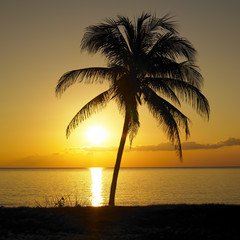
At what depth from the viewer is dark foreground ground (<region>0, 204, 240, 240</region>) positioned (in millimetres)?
11812

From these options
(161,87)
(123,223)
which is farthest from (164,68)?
(123,223)

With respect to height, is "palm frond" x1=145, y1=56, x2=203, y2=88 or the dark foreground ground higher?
"palm frond" x1=145, y1=56, x2=203, y2=88

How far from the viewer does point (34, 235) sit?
11953 millimetres

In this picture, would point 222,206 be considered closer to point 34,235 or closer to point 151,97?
point 151,97

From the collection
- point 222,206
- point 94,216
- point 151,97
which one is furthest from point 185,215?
point 151,97

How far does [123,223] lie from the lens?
1316 cm

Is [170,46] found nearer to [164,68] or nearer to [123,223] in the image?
[164,68]

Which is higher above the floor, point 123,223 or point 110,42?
point 110,42

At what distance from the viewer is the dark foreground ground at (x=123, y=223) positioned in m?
11.8

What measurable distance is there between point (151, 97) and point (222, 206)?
620 cm

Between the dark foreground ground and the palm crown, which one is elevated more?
the palm crown

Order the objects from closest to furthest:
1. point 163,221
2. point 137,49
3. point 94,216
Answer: point 163,221 < point 94,216 < point 137,49

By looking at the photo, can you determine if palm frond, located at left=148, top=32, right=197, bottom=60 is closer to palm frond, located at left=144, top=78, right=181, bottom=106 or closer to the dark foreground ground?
palm frond, located at left=144, top=78, right=181, bottom=106

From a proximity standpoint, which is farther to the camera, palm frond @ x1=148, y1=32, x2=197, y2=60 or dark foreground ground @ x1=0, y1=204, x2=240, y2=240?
palm frond @ x1=148, y1=32, x2=197, y2=60
